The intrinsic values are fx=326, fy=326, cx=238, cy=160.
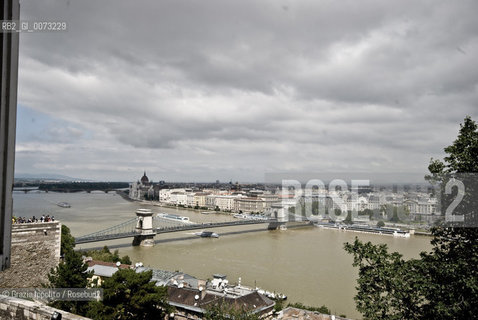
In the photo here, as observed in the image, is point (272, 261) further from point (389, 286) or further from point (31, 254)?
point (31, 254)

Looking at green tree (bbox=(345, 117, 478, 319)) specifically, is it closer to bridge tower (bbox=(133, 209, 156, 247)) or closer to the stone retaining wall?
the stone retaining wall

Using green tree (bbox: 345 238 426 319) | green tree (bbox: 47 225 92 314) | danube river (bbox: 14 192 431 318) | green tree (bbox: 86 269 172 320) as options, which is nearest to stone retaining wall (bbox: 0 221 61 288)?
green tree (bbox: 47 225 92 314)

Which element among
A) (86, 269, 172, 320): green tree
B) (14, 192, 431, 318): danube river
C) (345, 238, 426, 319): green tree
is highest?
(345, 238, 426, 319): green tree

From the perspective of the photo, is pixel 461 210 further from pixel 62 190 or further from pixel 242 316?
pixel 62 190

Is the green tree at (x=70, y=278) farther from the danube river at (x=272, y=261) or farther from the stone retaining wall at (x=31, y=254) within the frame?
the danube river at (x=272, y=261)

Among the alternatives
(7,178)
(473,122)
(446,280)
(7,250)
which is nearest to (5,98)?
(7,178)
